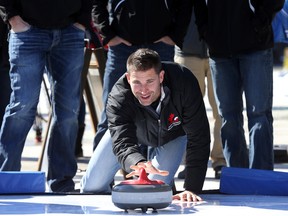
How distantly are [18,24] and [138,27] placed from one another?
34.6 inches

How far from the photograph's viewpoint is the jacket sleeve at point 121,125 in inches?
238

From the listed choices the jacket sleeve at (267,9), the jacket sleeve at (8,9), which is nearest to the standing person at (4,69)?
the jacket sleeve at (8,9)

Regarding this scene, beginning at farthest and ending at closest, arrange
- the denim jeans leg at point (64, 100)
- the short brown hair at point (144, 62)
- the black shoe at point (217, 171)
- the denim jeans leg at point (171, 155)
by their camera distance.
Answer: the black shoe at point (217, 171) → the denim jeans leg at point (64, 100) → the denim jeans leg at point (171, 155) → the short brown hair at point (144, 62)

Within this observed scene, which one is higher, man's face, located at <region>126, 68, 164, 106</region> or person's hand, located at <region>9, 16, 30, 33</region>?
person's hand, located at <region>9, 16, 30, 33</region>

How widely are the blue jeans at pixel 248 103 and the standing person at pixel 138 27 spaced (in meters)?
0.35

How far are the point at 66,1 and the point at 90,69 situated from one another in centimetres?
213

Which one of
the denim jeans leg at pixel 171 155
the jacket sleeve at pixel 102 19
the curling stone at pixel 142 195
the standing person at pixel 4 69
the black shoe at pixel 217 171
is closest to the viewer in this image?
the curling stone at pixel 142 195

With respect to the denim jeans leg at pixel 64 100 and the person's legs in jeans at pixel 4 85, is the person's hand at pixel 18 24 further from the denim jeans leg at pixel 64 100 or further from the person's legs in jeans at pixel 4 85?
the person's legs in jeans at pixel 4 85

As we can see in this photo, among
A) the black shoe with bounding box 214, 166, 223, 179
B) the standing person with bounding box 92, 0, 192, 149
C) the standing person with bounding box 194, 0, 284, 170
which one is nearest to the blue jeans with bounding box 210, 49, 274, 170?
the standing person with bounding box 194, 0, 284, 170

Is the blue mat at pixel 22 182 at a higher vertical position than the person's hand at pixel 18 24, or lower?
lower

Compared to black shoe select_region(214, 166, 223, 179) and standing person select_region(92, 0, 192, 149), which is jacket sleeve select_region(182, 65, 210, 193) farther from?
black shoe select_region(214, 166, 223, 179)

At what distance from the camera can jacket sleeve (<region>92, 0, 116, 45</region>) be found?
724 centimetres

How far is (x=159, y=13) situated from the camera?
7207 mm

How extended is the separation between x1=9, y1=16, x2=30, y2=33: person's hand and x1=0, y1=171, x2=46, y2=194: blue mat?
1021 millimetres
